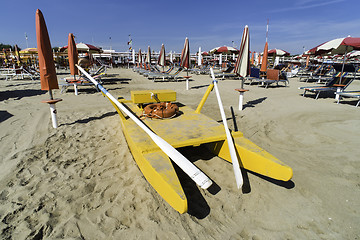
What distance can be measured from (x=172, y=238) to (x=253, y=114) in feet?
16.1

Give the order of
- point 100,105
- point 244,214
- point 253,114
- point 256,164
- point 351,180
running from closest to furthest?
1. point 244,214
2. point 256,164
3. point 351,180
4. point 253,114
5. point 100,105

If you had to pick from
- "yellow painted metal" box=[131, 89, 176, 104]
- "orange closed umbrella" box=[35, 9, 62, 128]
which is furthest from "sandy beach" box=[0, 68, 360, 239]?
"orange closed umbrella" box=[35, 9, 62, 128]

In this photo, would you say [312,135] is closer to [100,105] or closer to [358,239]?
[358,239]

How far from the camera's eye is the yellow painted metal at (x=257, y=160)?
230 centimetres

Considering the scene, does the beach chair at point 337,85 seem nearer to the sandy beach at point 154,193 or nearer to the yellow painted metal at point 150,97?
the sandy beach at point 154,193

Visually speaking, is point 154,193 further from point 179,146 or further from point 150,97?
point 150,97

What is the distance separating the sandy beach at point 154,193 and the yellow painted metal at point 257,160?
273 mm

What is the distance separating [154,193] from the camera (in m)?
2.50

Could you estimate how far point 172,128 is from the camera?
10.8 ft

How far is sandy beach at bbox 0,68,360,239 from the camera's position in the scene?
200 cm

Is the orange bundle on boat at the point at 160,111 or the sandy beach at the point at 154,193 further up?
the orange bundle on boat at the point at 160,111

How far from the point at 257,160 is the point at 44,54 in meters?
4.52

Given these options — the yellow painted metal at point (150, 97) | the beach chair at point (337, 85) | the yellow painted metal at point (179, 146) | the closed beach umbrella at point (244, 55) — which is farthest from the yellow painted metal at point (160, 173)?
the beach chair at point (337, 85)

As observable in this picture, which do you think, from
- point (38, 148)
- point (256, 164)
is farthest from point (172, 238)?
point (38, 148)
